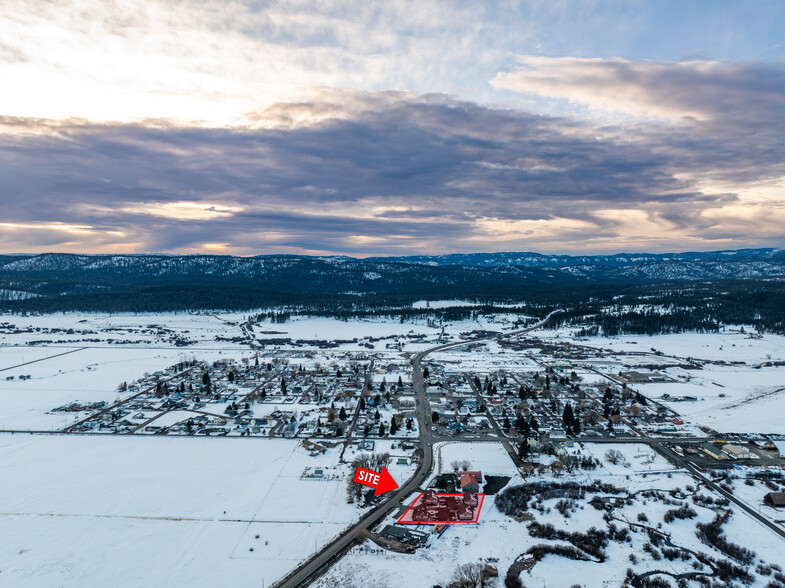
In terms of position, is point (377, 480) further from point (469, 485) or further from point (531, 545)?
point (531, 545)

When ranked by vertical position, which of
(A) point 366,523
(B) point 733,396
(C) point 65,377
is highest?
(C) point 65,377

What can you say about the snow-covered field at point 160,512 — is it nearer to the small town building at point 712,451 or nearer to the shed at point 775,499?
the shed at point 775,499

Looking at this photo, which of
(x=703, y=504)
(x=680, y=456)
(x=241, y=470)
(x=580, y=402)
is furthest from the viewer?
(x=580, y=402)

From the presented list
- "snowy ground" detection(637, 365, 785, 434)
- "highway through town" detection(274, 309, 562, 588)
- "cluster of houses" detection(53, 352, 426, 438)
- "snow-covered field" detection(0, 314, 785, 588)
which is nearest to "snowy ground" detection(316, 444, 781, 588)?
"snow-covered field" detection(0, 314, 785, 588)

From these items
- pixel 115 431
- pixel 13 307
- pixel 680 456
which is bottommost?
pixel 680 456

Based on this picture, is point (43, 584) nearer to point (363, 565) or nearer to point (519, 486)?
Answer: point (363, 565)

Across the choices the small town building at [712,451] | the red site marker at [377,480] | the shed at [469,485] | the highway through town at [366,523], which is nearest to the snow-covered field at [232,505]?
the highway through town at [366,523]

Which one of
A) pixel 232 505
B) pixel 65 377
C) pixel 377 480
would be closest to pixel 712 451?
pixel 377 480

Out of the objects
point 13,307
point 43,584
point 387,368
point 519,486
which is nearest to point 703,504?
point 519,486

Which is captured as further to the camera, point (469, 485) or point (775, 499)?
point (469, 485)
